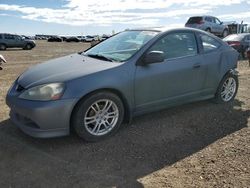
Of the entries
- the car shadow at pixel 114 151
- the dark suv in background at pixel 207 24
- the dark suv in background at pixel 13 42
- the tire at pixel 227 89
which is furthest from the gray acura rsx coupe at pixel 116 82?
the dark suv in background at pixel 13 42

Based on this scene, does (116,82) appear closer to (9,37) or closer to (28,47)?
(9,37)

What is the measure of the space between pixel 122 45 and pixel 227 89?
2.43 metres

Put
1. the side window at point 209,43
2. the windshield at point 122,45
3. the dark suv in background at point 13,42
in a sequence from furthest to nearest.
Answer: the dark suv in background at point 13,42 → the side window at point 209,43 → the windshield at point 122,45

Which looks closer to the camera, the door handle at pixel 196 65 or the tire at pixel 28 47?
the door handle at pixel 196 65

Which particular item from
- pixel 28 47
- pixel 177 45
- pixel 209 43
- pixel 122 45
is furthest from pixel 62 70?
pixel 28 47

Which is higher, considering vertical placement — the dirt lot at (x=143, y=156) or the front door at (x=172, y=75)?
the front door at (x=172, y=75)

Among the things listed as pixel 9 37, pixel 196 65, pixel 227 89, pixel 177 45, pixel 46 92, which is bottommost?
pixel 9 37

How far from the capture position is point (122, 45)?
5.59m

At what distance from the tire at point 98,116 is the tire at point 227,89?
2393mm

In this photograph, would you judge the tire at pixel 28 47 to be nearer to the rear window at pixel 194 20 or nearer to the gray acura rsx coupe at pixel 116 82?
the rear window at pixel 194 20

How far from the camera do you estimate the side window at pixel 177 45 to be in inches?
213

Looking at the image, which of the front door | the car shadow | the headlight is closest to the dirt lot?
the car shadow

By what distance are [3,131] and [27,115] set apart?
3.13 ft

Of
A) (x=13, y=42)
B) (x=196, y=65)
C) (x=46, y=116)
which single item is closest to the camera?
(x=46, y=116)
